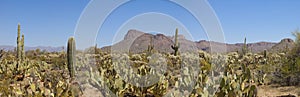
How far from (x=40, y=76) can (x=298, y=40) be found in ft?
31.9

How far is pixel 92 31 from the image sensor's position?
983 centimetres

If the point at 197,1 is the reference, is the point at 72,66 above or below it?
below

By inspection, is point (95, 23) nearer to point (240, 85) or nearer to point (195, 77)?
point (195, 77)

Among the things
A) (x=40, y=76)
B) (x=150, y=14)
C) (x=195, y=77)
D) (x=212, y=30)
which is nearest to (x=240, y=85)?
(x=195, y=77)

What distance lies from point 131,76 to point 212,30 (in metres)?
2.56

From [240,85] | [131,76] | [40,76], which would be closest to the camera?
[240,85]

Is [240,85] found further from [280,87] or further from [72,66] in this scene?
[72,66]

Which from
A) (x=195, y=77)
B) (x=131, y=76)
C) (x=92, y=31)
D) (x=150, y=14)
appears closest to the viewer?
(x=195, y=77)

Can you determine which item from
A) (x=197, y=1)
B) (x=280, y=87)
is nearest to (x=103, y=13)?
(x=197, y=1)

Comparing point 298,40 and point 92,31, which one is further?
point 298,40

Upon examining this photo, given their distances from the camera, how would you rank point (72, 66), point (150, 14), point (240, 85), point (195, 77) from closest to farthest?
point (240, 85)
point (195, 77)
point (150, 14)
point (72, 66)

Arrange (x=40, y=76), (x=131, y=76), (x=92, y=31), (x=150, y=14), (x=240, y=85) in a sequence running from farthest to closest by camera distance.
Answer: (x=40, y=76) < (x=150, y=14) < (x=92, y=31) < (x=131, y=76) < (x=240, y=85)

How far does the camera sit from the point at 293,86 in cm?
1088

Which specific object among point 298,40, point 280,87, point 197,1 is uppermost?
point 197,1
